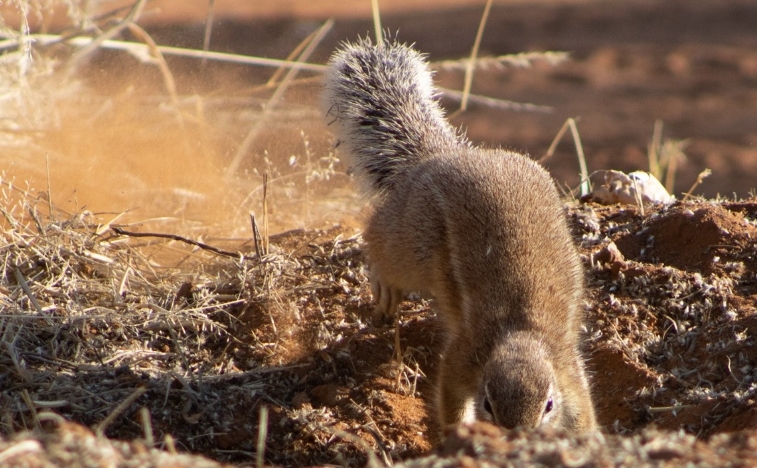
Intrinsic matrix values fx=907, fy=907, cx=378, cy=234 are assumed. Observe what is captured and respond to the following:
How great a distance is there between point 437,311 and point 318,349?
636 mm

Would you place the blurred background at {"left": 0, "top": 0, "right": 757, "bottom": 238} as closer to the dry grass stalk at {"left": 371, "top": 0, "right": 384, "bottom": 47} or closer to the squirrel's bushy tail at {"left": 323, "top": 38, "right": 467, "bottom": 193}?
the dry grass stalk at {"left": 371, "top": 0, "right": 384, "bottom": 47}

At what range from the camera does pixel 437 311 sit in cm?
459

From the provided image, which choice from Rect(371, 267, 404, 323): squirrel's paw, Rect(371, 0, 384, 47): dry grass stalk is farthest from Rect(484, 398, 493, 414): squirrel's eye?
Rect(371, 0, 384, 47): dry grass stalk

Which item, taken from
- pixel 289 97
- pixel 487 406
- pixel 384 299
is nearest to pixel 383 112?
pixel 384 299

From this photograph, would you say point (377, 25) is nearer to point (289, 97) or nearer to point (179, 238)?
point (289, 97)

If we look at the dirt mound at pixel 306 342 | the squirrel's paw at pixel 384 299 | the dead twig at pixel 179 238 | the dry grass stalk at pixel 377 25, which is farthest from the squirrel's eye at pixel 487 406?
the dry grass stalk at pixel 377 25

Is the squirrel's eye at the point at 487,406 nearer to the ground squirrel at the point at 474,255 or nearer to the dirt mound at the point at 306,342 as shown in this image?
the ground squirrel at the point at 474,255

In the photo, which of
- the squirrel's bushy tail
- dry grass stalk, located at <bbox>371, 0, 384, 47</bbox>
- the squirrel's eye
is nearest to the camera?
the squirrel's eye

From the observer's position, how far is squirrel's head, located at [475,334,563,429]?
3.56 meters

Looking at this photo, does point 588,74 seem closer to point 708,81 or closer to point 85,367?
point 708,81

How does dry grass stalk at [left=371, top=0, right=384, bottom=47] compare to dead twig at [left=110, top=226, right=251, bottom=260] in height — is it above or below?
above

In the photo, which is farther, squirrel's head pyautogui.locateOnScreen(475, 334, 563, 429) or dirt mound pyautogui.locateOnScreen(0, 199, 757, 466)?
dirt mound pyautogui.locateOnScreen(0, 199, 757, 466)

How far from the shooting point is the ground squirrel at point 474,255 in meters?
3.84

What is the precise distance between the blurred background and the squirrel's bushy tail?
49 centimetres
